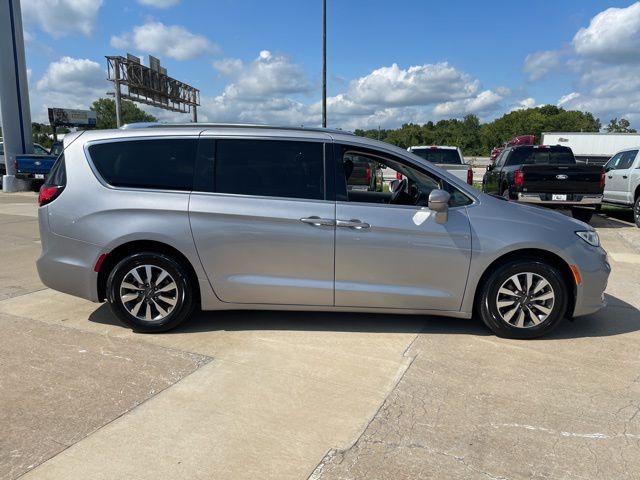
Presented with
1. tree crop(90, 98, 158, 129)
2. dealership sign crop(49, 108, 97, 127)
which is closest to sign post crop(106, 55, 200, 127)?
dealership sign crop(49, 108, 97, 127)

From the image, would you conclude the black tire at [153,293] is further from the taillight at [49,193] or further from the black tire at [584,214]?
the black tire at [584,214]

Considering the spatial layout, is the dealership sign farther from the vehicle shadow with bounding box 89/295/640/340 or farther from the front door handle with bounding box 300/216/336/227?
the front door handle with bounding box 300/216/336/227

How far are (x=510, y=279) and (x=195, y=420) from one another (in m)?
2.80

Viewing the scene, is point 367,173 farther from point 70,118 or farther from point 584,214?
point 70,118

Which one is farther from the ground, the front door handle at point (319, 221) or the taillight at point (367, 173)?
the taillight at point (367, 173)

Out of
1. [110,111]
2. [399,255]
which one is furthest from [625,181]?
[110,111]

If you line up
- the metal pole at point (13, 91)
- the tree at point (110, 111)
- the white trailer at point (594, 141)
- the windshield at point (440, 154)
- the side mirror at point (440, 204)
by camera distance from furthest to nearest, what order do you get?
the tree at point (110, 111) → the white trailer at point (594, 141) → the metal pole at point (13, 91) → the windshield at point (440, 154) → the side mirror at point (440, 204)

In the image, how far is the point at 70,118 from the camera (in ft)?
115

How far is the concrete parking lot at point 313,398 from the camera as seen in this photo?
8.65 ft

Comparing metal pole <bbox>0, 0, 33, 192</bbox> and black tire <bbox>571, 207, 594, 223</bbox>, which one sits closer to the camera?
black tire <bbox>571, 207, 594, 223</bbox>

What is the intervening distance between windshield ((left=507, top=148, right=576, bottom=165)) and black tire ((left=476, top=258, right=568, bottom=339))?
31.5ft

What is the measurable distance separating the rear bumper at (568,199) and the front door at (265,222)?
775 cm

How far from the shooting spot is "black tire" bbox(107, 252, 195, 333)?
4.27 metres

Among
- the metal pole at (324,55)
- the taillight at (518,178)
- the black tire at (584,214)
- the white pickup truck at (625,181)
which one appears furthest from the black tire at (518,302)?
the metal pole at (324,55)
